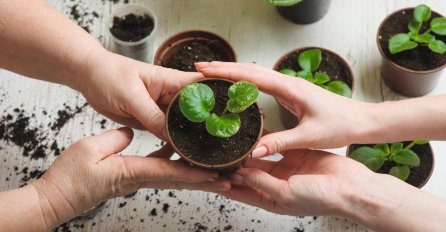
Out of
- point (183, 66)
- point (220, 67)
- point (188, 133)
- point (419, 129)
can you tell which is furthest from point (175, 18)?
point (419, 129)

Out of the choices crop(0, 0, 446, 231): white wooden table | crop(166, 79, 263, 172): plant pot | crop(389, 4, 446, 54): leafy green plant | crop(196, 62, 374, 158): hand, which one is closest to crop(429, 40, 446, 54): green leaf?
crop(389, 4, 446, 54): leafy green plant

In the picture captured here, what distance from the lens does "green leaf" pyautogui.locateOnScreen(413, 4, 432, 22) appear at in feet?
5.59

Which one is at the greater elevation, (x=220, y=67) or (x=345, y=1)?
(x=220, y=67)

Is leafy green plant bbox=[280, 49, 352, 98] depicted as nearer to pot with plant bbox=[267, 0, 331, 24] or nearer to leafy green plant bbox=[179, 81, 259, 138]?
pot with plant bbox=[267, 0, 331, 24]

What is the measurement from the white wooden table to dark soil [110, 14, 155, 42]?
7 cm

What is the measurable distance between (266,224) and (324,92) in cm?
50

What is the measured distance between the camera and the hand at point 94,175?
130 centimetres

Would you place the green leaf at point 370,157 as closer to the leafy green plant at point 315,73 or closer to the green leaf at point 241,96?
the leafy green plant at point 315,73

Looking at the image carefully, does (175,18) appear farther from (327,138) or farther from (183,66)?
(327,138)

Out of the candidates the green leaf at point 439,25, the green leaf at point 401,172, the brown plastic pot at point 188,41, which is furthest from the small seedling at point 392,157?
the brown plastic pot at point 188,41

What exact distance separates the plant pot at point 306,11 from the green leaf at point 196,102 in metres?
0.72

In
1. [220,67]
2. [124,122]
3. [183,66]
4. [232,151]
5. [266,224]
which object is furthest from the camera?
[183,66]

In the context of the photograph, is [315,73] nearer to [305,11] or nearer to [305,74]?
[305,74]

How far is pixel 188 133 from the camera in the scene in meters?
1.23
